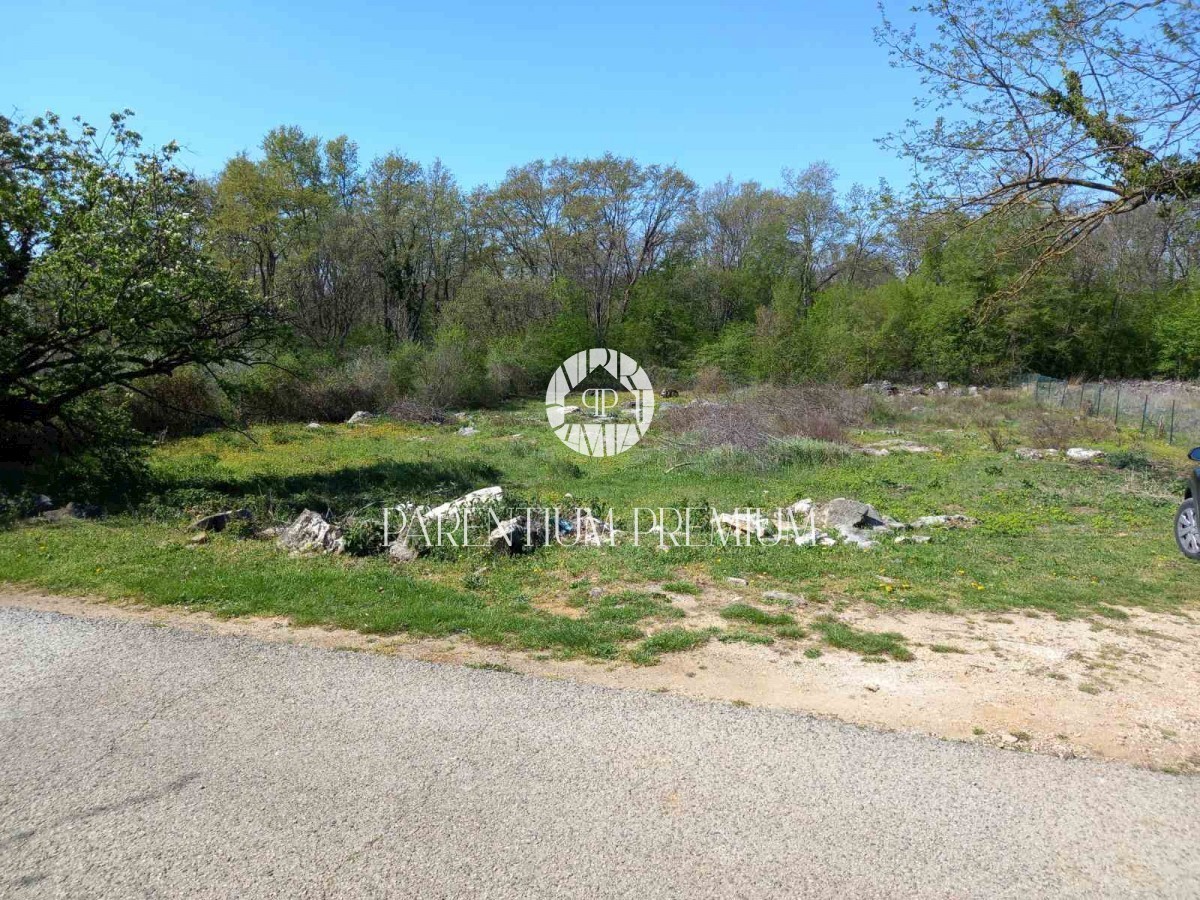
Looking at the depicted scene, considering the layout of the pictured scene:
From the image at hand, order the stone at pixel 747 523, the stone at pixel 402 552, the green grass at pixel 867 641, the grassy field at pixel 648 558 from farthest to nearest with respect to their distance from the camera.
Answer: the stone at pixel 747 523, the stone at pixel 402 552, the grassy field at pixel 648 558, the green grass at pixel 867 641

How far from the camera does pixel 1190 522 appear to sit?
7.81 m

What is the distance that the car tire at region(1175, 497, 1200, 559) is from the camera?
7596 millimetres

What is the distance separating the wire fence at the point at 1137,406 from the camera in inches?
780

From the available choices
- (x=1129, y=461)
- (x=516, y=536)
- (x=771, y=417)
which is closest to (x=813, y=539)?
(x=516, y=536)

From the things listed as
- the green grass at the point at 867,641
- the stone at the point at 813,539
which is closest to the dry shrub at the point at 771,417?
the stone at the point at 813,539

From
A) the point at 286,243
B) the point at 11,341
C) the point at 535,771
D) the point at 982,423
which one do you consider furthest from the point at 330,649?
the point at 286,243

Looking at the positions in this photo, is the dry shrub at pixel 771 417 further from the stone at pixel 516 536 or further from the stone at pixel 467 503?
the stone at pixel 516 536

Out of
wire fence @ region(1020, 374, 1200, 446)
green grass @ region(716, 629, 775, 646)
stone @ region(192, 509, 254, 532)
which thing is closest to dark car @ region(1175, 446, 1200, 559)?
green grass @ region(716, 629, 775, 646)

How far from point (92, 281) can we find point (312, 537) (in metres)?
4.66

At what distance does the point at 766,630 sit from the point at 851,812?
2.53 meters

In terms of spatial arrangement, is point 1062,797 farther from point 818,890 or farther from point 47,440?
point 47,440

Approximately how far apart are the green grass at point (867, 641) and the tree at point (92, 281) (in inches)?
372

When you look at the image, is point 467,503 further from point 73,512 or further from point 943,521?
point 943,521

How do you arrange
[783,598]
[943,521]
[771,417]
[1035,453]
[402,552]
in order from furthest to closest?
[771,417], [1035,453], [943,521], [402,552], [783,598]
